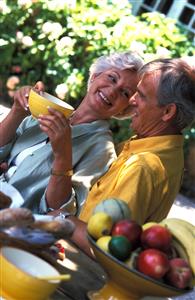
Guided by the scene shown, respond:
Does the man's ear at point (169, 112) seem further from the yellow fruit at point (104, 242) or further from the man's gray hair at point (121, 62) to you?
the yellow fruit at point (104, 242)

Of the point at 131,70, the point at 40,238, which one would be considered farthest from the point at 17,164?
the point at 40,238

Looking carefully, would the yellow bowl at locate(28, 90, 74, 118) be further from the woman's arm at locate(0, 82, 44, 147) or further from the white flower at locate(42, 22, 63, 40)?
the white flower at locate(42, 22, 63, 40)

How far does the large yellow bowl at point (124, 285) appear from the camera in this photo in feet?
5.24

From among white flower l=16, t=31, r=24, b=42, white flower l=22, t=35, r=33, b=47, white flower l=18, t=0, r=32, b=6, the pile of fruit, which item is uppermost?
the pile of fruit

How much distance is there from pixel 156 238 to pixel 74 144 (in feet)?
4.10

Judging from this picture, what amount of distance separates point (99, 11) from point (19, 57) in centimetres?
112

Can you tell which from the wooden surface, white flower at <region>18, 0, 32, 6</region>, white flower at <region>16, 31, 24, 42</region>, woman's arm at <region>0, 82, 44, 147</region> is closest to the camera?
the wooden surface

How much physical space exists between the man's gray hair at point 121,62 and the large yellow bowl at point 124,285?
1399mm

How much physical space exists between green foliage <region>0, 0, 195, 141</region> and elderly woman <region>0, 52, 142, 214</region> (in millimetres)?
3084

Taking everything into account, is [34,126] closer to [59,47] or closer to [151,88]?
[151,88]

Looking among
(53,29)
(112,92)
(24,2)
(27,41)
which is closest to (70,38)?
(53,29)

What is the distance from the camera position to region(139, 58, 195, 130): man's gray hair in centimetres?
244

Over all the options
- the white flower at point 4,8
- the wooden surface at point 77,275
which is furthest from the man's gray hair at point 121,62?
the white flower at point 4,8

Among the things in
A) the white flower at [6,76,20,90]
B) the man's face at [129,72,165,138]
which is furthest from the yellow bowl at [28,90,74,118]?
the white flower at [6,76,20,90]
